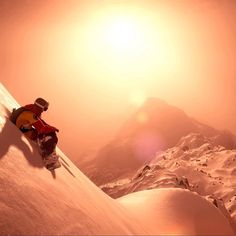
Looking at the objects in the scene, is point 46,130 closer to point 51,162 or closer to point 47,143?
point 47,143

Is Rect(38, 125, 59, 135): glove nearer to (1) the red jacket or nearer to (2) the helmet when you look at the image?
(1) the red jacket

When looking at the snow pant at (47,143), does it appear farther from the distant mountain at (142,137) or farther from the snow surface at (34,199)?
the distant mountain at (142,137)

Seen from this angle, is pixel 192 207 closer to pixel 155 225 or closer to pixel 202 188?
pixel 155 225

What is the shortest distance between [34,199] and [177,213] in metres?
A: 9.99

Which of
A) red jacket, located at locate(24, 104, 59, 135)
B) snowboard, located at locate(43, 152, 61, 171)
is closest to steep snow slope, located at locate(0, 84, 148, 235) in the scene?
snowboard, located at locate(43, 152, 61, 171)

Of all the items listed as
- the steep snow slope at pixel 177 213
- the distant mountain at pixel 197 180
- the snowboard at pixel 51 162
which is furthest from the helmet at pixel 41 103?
the distant mountain at pixel 197 180

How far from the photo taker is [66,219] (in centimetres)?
487

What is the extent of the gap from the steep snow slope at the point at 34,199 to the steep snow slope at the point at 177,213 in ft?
17.5

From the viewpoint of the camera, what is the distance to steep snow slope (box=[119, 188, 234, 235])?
11982 millimetres

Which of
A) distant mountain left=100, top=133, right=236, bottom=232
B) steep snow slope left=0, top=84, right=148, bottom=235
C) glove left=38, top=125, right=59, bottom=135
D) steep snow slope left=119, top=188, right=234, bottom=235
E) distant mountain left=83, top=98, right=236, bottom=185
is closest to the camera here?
steep snow slope left=0, top=84, right=148, bottom=235

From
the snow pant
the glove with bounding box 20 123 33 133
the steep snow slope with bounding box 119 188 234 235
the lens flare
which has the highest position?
the glove with bounding box 20 123 33 133

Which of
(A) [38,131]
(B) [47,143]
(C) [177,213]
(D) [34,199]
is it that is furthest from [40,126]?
(C) [177,213]

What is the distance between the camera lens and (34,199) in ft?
15.2

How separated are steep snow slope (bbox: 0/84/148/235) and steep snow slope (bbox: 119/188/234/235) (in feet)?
17.5
